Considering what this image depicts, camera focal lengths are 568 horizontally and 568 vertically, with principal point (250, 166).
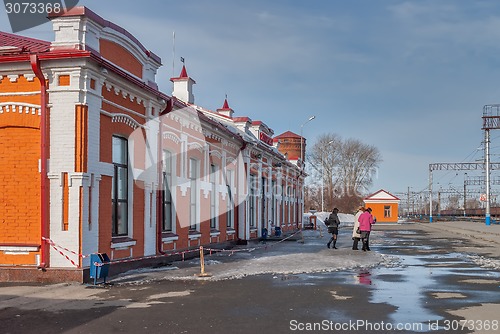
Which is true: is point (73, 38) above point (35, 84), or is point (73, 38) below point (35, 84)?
above

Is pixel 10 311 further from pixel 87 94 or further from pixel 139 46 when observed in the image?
pixel 139 46

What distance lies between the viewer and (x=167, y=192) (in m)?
17.8

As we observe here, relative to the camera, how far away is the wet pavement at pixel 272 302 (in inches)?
299

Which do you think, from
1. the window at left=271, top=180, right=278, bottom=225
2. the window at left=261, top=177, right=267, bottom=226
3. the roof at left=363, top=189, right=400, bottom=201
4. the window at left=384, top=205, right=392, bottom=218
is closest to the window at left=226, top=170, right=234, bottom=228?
the window at left=261, top=177, right=267, bottom=226

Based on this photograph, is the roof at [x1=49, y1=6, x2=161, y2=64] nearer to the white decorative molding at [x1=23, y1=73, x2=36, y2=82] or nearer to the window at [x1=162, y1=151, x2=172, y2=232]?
the white decorative molding at [x1=23, y1=73, x2=36, y2=82]

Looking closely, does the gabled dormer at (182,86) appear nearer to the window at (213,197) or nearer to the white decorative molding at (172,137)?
the window at (213,197)

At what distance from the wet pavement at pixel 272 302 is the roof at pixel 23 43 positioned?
16.8 feet

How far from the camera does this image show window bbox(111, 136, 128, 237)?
1403 centimetres

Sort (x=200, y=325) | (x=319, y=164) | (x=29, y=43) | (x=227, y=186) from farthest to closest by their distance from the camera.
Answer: (x=319, y=164) < (x=227, y=186) < (x=29, y=43) < (x=200, y=325)

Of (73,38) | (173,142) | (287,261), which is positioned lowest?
(287,261)

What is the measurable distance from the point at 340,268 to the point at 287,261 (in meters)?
2.24

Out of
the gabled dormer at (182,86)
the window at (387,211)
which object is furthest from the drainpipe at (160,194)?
the window at (387,211)

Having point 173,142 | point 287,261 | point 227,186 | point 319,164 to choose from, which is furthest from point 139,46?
point 319,164

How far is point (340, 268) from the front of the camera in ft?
49.7
